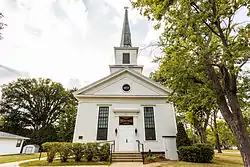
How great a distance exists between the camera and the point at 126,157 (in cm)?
1026

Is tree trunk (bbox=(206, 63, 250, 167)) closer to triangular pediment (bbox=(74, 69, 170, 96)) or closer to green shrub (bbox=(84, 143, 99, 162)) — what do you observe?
triangular pediment (bbox=(74, 69, 170, 96))

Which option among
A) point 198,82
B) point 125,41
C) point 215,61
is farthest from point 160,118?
point 125,41

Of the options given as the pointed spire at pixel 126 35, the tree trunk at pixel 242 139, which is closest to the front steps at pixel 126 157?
the tree trunk at pixel 242 139

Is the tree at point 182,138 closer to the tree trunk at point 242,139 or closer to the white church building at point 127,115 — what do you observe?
the white church building at point 127,115

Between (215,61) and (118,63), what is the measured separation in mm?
11426

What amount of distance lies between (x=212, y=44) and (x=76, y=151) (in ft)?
29.0

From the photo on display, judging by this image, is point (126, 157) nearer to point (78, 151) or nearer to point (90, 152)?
point (90, 152)

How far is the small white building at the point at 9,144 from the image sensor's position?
20.5 m

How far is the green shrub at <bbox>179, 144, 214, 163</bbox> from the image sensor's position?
9.63 metres

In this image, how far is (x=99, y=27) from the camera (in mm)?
11805

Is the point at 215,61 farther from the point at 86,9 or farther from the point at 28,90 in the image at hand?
the point at 28,90

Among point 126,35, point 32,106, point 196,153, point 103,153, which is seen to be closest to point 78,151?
point 103,153

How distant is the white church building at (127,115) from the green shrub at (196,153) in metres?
1.10

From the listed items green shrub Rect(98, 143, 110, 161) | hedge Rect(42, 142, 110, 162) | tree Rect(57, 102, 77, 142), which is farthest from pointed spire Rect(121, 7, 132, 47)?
tree Rect(57, 102, 77, 142)
